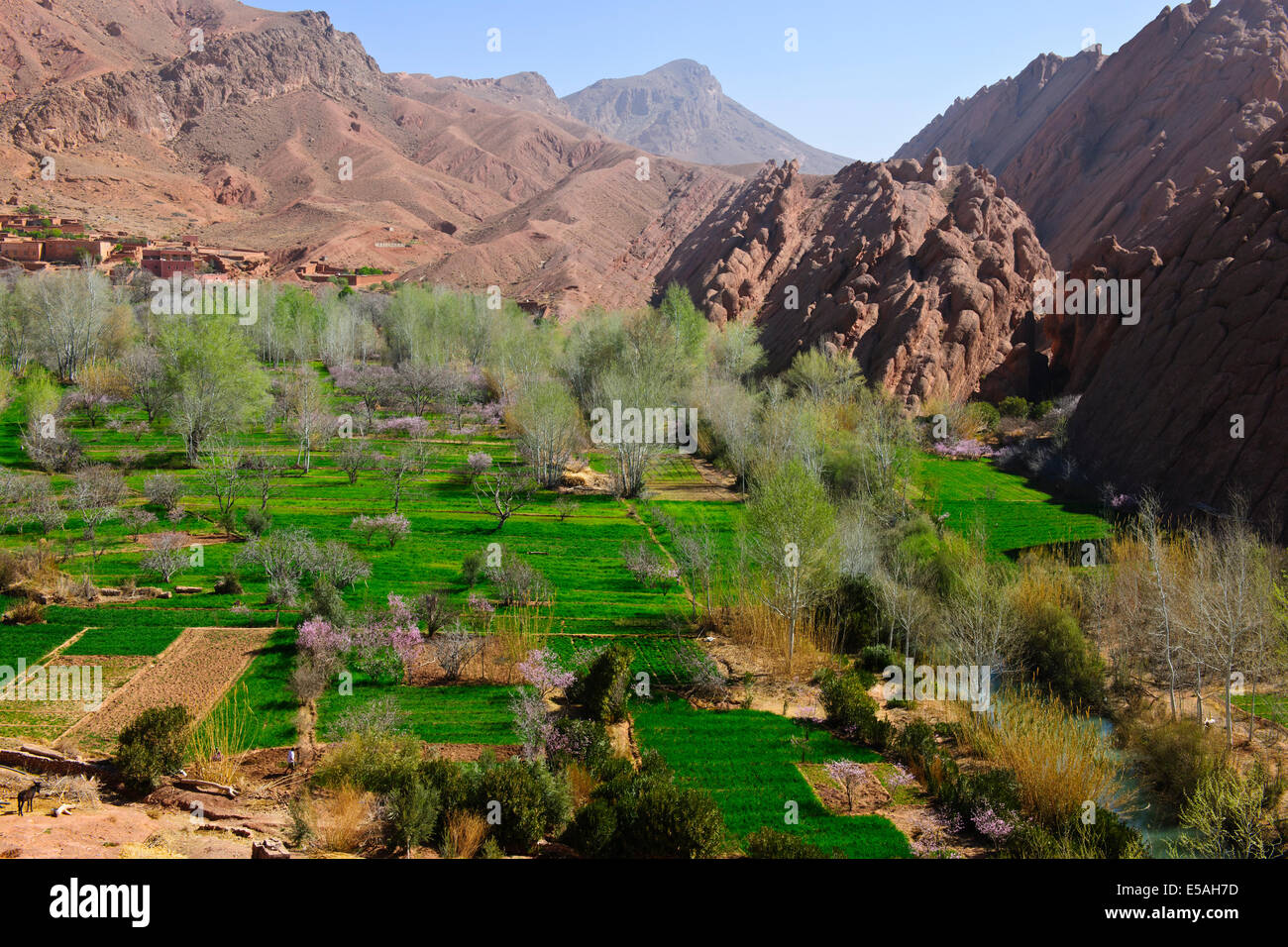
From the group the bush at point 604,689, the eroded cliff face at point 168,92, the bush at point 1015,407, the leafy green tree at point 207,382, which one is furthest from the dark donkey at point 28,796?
the eroded cliff face at point 168,92

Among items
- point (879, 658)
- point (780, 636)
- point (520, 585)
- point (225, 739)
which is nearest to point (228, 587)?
point (520, 585)

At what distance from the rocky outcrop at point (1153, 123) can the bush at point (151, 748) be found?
74909mm

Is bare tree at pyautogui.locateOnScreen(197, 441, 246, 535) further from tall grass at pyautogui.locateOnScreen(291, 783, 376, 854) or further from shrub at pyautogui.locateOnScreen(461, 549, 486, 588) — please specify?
tall grass at pyautogui.locateOnScreen(291, 783, 376, 854)

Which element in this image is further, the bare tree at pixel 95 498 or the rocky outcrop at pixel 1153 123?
the rocky outcrop at pixel 1153 123

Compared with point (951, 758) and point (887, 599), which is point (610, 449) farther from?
point (951, 758)

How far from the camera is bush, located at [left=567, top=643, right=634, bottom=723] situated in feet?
64.2

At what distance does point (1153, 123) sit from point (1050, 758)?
328 feet

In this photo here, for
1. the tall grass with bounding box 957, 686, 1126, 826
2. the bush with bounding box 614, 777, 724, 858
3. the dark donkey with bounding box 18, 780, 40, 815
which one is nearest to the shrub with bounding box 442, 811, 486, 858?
the bush with bounding box 614, 777, 724, 858

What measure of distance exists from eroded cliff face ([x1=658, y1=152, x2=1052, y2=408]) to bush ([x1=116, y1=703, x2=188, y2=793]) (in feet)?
158

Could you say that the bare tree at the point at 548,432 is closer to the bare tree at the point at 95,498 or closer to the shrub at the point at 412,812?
the bare tree at the point at 95,498

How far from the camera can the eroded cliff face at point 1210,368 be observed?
32.4 meters

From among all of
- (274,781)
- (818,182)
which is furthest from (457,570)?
(818,182)

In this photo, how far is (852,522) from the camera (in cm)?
2803

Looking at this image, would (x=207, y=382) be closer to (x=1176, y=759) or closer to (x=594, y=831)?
(x=594, y=831)
